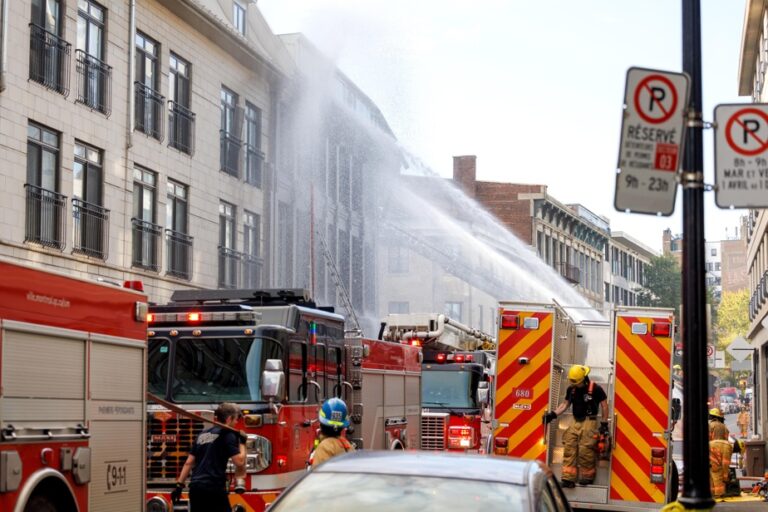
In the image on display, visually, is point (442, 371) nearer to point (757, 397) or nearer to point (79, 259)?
point (79, 259)

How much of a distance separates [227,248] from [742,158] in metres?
23.8

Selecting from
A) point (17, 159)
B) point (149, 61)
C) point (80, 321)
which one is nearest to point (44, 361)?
point (80, 321)

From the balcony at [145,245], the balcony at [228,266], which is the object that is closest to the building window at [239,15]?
the balcony at [228,266]

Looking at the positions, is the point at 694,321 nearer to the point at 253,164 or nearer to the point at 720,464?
the point at 720,464

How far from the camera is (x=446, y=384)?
2350 cm

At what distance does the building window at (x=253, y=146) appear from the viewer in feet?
110

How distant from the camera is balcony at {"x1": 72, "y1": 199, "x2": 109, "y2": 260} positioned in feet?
79.4

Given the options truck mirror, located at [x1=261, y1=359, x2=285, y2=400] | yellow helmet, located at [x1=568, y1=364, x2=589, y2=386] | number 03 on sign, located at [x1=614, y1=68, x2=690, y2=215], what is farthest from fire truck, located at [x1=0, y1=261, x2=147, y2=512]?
yellow helmet, located at [x1=568, y1=364, x2=589, y2=386]

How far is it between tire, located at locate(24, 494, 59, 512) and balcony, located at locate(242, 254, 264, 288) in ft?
76.7

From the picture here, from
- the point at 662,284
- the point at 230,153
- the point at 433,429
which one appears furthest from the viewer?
the point at 662,284

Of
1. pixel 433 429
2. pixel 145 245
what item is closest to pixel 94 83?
pixel 145 245

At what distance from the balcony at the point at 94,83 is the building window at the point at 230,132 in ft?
20.5

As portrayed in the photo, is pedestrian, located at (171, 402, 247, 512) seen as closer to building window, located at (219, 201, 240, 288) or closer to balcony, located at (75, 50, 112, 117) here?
balcony, located at (75, 50, 112, 117)

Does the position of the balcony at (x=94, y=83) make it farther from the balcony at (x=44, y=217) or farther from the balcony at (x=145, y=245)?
the balcony at (x=145, y=245)
